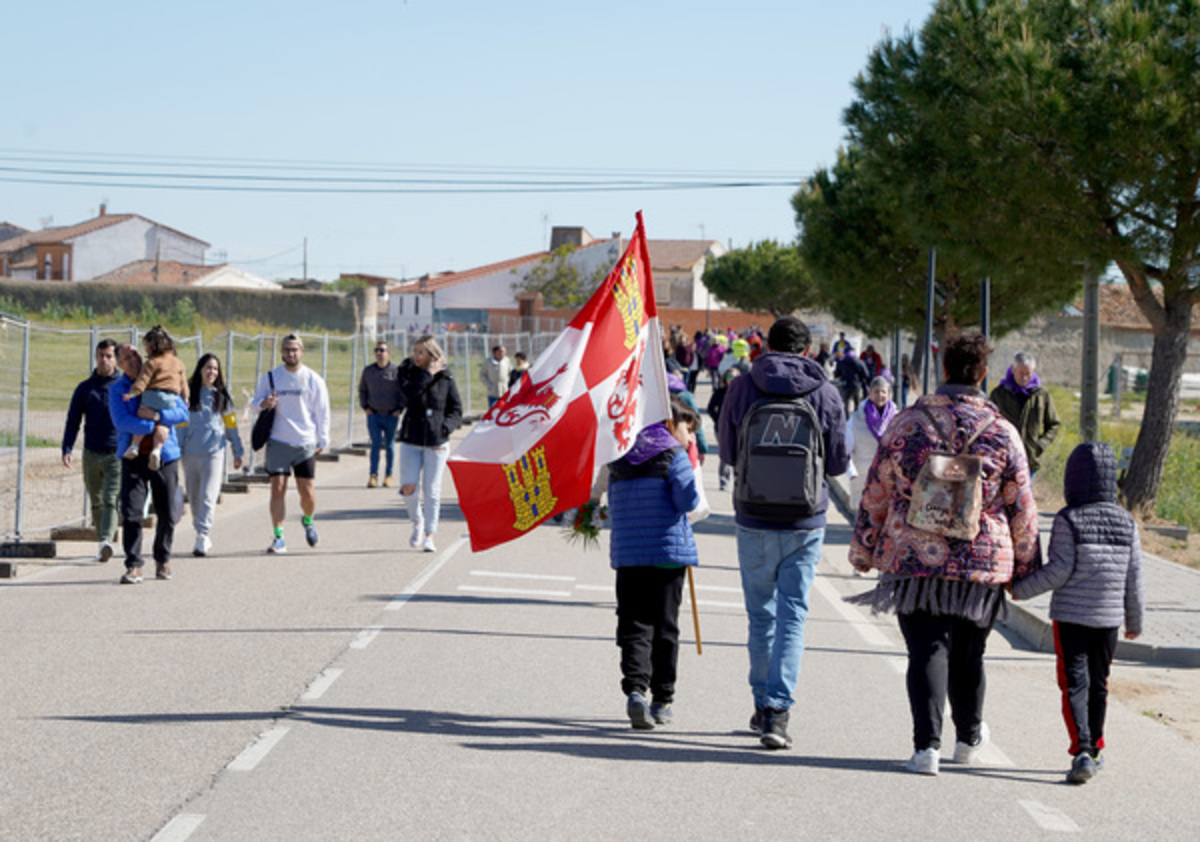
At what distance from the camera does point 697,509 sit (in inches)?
297

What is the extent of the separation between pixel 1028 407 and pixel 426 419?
5.72m

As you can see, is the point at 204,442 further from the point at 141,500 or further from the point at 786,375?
the point at 786,375

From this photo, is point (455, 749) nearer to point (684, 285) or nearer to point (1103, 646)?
point (1103, 646)

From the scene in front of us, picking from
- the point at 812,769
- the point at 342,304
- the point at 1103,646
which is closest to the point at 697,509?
the point at 812,769

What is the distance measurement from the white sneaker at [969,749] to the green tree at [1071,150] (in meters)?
11.4

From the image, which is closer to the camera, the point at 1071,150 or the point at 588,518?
the point at 588,518

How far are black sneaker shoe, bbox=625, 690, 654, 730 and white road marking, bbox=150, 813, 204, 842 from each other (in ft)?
7.53

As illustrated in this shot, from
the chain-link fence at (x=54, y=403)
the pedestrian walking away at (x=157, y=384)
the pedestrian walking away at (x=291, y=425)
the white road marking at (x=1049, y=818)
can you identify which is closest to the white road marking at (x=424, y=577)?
the pedestrian walking away at (x=291, y=425)

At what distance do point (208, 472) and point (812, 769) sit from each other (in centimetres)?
824

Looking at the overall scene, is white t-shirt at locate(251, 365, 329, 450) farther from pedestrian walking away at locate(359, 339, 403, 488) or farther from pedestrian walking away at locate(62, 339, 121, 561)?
pedestrian walking away at locate(359, 339, 403, 488)

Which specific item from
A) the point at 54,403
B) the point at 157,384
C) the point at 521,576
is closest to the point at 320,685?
the point at 157,384

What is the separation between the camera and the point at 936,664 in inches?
261

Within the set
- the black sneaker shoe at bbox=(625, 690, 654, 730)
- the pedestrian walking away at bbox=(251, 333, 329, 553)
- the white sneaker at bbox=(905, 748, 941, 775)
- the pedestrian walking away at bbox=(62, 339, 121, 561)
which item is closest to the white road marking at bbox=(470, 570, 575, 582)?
the pedestrian walking away at bbox=(251, 333, 329, 553)

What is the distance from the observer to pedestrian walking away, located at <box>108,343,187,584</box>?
39.6ft
